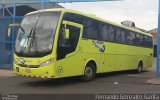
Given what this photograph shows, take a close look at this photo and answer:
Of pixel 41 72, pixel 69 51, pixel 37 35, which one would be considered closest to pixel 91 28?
pixel 69 51

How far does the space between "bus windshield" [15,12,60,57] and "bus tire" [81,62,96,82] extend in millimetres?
3053

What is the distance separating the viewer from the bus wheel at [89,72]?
58.1ft

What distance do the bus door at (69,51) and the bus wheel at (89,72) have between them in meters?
0.61

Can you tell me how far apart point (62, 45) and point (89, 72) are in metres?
2.89

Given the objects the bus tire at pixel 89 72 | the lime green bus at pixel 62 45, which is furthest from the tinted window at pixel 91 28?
the bus tire at pixel 89 72

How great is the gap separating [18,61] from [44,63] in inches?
57.2

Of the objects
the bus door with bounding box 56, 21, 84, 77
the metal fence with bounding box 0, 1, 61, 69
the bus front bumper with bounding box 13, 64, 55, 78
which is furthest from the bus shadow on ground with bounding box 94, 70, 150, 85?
the metal fence with bounding box 0, 1, 61, 69

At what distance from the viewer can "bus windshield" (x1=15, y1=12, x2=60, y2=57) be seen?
1538 cm

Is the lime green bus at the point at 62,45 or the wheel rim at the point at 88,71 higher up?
the lime green bus at the point at 62,45

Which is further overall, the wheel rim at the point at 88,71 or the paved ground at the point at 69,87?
the wheel rim at the point at 88,71

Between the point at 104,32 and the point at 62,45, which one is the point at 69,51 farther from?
the point at 104,32

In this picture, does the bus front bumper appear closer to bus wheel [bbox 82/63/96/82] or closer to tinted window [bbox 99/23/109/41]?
bus wheel [bbox 82/63/96/82]

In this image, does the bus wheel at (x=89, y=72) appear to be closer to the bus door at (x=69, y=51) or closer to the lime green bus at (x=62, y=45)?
the lime green bus at (x=62, y=45)

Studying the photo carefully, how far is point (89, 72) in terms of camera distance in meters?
18.0
